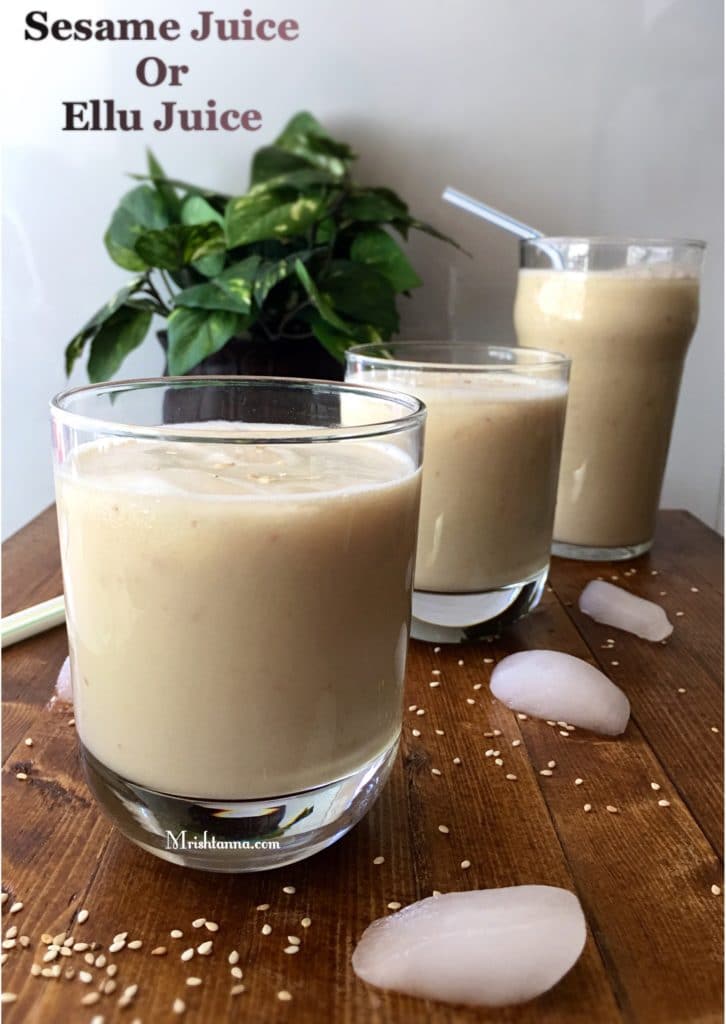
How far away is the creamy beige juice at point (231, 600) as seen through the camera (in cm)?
42

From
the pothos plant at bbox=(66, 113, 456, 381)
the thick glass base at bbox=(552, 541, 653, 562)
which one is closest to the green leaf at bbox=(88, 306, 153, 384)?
the pothos plant at bbox=(66, 113, 456, 381)

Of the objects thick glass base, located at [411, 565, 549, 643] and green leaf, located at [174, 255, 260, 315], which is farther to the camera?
green leaf, located at [174, 255, 260, 315]

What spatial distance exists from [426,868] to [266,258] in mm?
874

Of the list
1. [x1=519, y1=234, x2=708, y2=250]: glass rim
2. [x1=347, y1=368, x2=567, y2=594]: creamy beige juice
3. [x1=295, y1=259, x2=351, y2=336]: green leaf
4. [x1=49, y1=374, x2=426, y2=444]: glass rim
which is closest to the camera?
[x1=49, y1=374, x2=426, y2=444]: glass rim

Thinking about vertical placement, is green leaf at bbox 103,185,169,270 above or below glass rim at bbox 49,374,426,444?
above

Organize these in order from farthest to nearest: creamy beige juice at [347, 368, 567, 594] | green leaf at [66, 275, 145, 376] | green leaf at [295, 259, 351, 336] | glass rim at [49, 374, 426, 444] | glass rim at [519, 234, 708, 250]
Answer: green leaf at [66, 275, 145, 376] < green leaf at [295, 259, 351, 336] < glass rim at [519, 234, 708, 250] < creamy beige juice at [347, 368, 567, 594] < glass rim at [49, 374, 426, 444]

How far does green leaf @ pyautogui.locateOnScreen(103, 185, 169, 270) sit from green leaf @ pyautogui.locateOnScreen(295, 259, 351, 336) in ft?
0.74

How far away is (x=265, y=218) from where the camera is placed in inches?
43.9

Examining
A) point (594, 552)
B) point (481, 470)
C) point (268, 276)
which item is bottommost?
point (594, 552)

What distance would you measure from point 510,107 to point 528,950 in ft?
3.77

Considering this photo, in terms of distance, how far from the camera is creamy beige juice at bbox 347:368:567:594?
72 cm

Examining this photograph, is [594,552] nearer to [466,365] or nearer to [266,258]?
[466,365]

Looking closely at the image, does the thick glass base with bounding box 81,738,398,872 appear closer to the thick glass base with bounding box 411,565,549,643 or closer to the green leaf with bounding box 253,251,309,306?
the thick glass base with bounding box 411,565,549,643

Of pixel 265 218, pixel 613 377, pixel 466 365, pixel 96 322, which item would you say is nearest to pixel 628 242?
pixel 613 377
